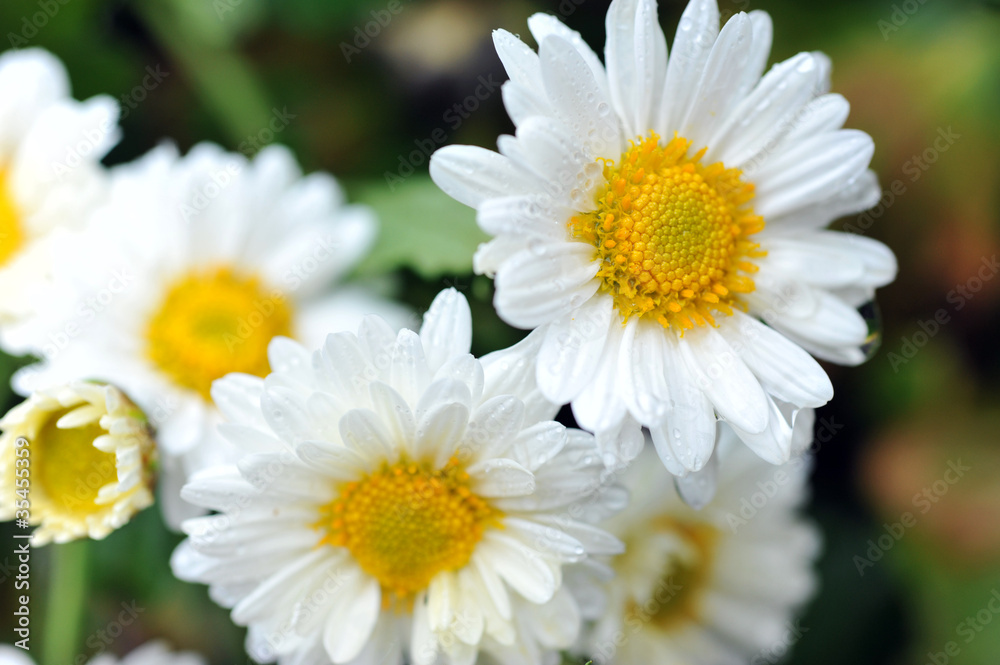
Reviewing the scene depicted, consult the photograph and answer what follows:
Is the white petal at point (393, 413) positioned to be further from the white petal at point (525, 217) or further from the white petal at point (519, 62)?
the white petal at point (519, 62)

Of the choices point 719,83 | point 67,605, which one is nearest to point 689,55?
point 719,83

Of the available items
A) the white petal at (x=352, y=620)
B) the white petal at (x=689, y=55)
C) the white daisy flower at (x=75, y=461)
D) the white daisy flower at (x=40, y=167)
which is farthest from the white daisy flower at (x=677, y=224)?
the white daisy flower at (x=40, y=167)

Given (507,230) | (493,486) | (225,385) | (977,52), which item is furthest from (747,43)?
(977,52)

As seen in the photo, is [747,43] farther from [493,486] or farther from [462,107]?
[462,107]

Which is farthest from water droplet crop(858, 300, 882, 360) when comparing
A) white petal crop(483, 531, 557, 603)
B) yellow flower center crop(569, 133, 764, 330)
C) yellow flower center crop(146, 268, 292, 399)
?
yellow flower center crop(146, 268, 292, 399)

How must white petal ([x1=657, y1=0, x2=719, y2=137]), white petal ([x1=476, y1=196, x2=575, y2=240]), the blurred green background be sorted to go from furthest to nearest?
1. the blurred green background
2. white petal ([x1=657, y1=0, x2=719, y2=137])
3. white petal ([x1=476, y1=196, x2=575, y2=240])

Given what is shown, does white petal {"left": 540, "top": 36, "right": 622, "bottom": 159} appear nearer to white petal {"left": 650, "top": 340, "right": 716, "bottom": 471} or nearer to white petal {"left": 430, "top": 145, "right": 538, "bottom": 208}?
white petal {"left": 430, "top": 145, "right": 538, "bottom": 208}
